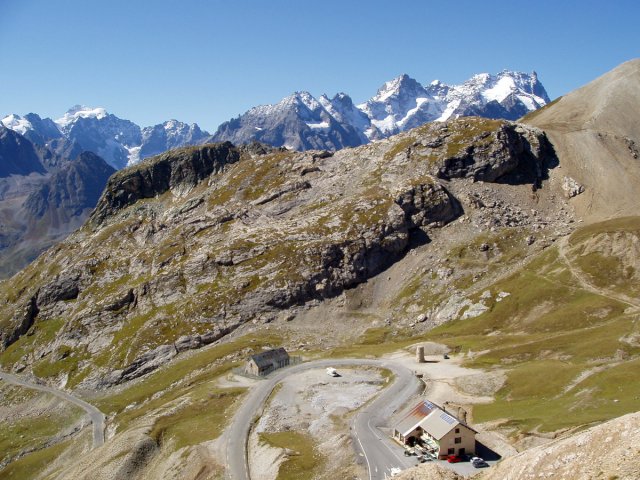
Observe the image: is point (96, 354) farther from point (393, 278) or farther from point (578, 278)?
point (578, 278)

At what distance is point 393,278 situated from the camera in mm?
179875

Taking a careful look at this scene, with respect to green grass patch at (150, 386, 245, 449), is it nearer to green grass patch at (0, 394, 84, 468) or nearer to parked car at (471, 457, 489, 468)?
parked car at (471, 457, 489, 468)

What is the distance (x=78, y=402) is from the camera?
508ft

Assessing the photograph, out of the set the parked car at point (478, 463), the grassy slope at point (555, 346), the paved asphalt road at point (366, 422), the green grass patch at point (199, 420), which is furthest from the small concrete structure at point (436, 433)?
the green grass patch at point (199, 420)

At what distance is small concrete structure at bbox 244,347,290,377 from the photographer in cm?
12438

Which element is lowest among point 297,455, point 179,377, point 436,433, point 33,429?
point 436,433

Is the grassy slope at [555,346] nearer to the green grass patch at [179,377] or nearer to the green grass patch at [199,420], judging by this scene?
the green grass patch at [199,420]

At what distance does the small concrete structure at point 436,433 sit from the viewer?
6462 cm

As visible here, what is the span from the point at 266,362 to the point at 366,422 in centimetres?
4785

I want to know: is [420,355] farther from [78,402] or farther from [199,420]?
[78,402]

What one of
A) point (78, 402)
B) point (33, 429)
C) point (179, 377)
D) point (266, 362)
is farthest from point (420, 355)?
point (33, 429)

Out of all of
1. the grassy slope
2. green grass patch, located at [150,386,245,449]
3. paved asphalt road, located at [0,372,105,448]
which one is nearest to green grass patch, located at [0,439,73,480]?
paved asphalt road, located at [0,372,105,448]

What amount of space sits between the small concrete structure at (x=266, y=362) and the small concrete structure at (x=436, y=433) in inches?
2186

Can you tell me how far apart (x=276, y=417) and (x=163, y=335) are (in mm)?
88251
